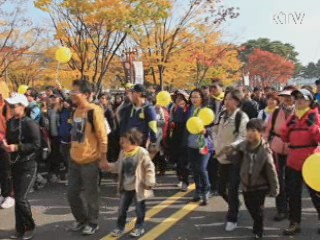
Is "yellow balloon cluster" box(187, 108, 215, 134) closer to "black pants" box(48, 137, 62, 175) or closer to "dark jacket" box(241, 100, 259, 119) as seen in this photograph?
"dark jacket" box(241, 100, 259, 119)

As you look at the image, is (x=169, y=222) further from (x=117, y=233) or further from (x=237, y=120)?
(x=237, y=120)

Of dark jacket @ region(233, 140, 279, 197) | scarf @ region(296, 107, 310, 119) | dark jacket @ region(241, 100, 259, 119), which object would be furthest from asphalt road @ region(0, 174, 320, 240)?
dark jacket @ region(241, 100, 259, 119)

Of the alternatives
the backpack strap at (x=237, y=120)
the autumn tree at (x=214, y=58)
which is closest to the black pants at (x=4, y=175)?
the backpack strap at (x=237, y=120)

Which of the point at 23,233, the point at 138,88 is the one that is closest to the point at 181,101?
the point at 138,88

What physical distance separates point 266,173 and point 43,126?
15.1 ft

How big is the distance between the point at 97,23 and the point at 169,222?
524 inches

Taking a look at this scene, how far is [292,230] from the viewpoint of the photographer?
16.0ft

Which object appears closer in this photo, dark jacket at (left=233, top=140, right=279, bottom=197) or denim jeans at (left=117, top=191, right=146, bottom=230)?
dark jacket at (left=233, top=140, right=279, bottom=197)

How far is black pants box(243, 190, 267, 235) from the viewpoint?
4.69 meters

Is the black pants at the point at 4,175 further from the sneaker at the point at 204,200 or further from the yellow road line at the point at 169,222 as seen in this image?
the sneaker at the point at 204,200

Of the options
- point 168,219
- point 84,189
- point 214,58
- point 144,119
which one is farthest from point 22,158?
point 214,58

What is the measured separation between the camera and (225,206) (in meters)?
6.13

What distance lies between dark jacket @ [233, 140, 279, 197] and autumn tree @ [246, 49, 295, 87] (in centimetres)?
4175

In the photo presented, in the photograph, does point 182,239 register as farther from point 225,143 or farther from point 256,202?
point 225,143
